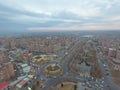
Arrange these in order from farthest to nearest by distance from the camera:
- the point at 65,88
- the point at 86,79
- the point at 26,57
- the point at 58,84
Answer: the point at 26,57 < the point at 86,79 < the point at 58,84 < the point at 65,88

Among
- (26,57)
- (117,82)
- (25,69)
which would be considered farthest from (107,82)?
(26,57)

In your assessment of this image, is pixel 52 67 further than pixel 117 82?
Yes

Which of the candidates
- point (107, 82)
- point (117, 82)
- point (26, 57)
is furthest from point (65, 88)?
point (26, 57)

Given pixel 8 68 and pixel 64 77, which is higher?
pixel 8 68

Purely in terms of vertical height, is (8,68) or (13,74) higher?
(8,68)

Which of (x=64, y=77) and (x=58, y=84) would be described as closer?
(x=58, y=84)

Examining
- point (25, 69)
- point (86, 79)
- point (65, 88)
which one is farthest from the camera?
point (25, 69)

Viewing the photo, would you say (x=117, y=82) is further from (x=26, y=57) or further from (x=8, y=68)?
(x=26, y=57)

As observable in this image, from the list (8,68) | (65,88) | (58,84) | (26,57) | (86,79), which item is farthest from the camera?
(26,57)

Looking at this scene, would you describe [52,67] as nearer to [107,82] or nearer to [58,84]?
[58,84]
